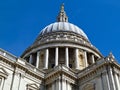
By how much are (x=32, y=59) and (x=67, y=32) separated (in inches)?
430

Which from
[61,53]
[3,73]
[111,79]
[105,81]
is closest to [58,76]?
[105,81]

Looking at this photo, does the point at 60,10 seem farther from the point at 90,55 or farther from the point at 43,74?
the point at 43,74

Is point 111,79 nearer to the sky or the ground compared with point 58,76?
nearer to the ground

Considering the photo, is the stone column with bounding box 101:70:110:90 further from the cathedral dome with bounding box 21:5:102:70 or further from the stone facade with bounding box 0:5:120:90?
the cathedral dome with bounding box 21:5:102:70

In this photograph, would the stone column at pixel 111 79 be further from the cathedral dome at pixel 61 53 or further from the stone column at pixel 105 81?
the cathedral dome at pixel 61 53

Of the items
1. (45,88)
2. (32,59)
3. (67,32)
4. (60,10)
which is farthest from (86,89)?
(60,10)

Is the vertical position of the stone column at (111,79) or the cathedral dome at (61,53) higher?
the cathedral dome at (61,53)

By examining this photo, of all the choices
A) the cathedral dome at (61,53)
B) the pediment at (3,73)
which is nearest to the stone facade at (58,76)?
the pediment at (3,73)

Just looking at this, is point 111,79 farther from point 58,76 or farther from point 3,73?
point 3,73

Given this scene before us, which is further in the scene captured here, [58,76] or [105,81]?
[58,76]

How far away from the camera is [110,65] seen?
92.3 feet

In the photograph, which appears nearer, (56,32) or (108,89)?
(108,89)

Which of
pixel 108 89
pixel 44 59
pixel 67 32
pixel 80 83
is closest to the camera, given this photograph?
pixel 108 89

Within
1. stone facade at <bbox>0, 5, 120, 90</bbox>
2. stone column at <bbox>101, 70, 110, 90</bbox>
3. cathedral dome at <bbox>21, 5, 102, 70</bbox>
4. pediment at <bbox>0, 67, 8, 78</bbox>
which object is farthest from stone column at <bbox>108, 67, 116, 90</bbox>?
cathedral dome at <bbox>21, 5, 102, 70</bbox>
